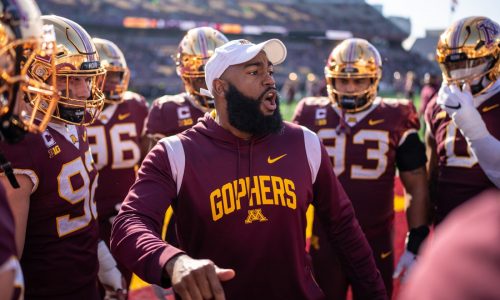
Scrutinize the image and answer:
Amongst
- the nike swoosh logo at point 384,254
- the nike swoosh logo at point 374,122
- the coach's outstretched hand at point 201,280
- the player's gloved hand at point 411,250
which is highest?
the nike swoosh logo at point 374,122

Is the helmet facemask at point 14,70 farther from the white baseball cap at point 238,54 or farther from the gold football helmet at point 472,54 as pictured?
the gold football helmet at point 472,54

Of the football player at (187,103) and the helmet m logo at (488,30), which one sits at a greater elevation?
the helmet m logo at (488,30)

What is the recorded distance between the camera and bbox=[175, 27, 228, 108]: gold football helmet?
3.84m

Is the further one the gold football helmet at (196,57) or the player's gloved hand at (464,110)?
the gold football helmet at (196,57)

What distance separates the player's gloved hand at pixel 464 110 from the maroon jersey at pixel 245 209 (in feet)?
3.68

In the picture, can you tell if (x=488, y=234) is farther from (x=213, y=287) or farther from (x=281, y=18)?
(x=281, y=18)

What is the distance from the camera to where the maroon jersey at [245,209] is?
202 centimetres

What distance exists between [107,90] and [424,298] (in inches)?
145

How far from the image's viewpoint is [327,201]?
2215 mm

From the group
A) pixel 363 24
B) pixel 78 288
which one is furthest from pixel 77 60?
pixel 363 24

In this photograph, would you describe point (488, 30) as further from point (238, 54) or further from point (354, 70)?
point (238, 54)

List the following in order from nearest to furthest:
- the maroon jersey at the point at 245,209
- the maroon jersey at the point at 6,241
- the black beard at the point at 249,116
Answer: the maroon jersey at the point at 6,241 → the maroon jersey at the point at 245,209 → the black beard at the point at 249,116

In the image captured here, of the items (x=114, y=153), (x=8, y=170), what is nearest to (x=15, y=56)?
(x=8, y=170)

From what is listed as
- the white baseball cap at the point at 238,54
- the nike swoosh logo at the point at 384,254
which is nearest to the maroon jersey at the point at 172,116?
Result: the white baseball cap at the point at 238,54
